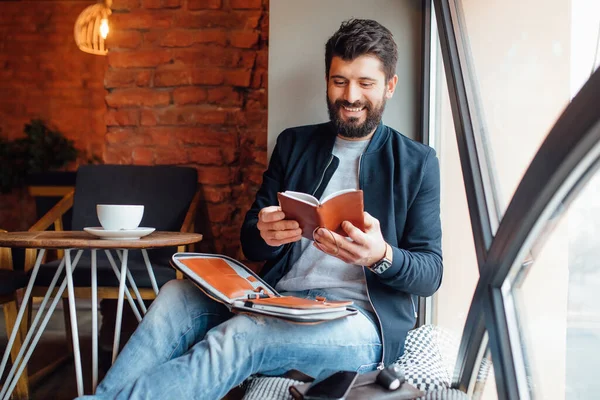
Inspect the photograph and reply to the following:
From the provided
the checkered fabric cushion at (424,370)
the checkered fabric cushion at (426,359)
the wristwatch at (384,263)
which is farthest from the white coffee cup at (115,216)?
the checkered fabric cushion at (426,359)

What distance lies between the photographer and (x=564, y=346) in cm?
103

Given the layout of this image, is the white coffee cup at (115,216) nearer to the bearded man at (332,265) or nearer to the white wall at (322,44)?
the bearded man at (332,265)

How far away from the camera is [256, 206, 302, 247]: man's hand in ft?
4.34

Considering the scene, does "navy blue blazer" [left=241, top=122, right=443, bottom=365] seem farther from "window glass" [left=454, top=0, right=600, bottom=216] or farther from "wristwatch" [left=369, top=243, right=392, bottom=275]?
"window glass" [left=454, top=0, right=600, bottom=216]

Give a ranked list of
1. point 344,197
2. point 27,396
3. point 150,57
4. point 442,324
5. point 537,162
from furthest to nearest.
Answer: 1. point 150,57
2. point 27,396
3. point 442,324
4. point 344,197
5. point 537,162

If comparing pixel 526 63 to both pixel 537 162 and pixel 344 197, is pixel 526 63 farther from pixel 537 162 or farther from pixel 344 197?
pixel 344 197

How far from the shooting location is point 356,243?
126 cm

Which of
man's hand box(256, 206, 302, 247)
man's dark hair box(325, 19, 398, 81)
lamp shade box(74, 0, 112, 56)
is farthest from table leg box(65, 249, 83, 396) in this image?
lamp shade box(74, 0, 112, 56)

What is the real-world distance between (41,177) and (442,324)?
2.82 meters

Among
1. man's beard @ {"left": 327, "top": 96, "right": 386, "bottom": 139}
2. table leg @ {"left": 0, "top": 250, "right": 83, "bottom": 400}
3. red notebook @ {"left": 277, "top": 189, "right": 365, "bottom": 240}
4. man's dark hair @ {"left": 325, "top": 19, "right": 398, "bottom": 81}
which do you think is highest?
man's dark hair @ {"left": 325, "top": 19, "right": 398, "bottom": 81}

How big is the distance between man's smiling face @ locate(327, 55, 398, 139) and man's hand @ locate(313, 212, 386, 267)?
45cm

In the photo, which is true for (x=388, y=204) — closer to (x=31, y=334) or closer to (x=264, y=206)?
(x=264, y=206)

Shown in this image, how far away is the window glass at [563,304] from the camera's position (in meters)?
0.90

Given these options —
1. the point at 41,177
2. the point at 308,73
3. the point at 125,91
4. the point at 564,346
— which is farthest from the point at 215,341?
the point at 41,177
